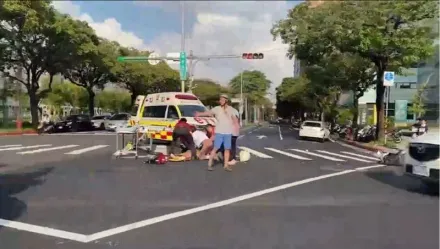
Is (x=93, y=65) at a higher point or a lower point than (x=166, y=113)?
higher

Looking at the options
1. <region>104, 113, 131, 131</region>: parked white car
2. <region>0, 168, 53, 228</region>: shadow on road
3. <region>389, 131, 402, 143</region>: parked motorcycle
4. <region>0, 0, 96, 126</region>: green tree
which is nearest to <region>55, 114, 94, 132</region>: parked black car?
<region>104, 113, 131, 131</region>: parked white car

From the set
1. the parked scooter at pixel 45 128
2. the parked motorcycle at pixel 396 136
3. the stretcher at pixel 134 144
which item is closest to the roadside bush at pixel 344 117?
the parked motorcycle at pixel 396 136

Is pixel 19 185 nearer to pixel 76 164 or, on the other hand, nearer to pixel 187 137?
pixel 76 164

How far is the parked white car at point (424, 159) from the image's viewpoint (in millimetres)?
9648

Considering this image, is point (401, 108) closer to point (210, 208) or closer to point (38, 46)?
point (38, 46)

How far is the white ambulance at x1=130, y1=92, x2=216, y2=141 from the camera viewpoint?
18.8 metres

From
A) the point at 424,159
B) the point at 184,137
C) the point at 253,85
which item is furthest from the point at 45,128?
the point at 253,85

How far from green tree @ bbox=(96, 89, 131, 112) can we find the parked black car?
43.0 metres

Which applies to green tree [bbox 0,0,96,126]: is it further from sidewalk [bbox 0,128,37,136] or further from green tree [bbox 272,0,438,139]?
green tree [bbox 272,0,438,139]

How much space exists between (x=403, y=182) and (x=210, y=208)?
526 centimetres

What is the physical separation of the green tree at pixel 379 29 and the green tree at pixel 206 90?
175 feet

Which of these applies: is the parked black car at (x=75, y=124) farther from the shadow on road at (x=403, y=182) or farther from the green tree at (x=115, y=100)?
the green tree at (x=115, y=100)

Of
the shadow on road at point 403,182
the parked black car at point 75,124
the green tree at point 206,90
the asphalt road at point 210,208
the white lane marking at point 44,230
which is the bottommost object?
the parked black car at point 75,124

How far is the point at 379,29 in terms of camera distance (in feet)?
83.9
